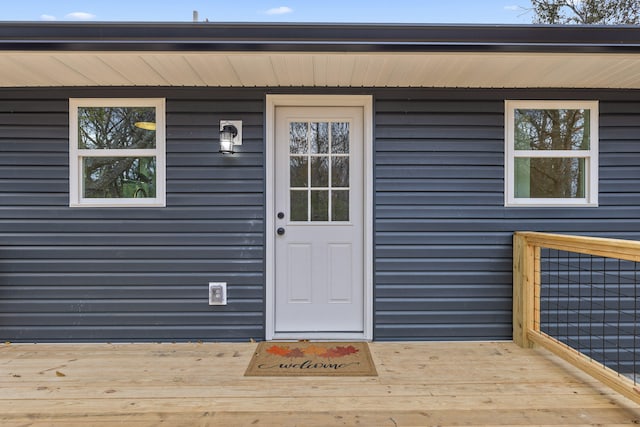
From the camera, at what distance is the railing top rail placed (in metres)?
1.91

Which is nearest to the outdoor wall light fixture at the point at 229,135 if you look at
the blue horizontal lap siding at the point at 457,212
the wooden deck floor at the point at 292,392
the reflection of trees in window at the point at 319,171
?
the reflection of trees in window at the point at 319,171

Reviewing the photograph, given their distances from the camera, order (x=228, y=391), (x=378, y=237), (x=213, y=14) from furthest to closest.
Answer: (x=213, y=14), (x=378, y=237), (x=228, y=391)

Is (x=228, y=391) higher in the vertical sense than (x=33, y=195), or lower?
lower

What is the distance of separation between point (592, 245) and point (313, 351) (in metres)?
1.98

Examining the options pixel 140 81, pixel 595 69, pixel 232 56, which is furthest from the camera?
pixel 140 81

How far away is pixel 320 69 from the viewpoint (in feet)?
8.61

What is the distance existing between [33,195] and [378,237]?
2.84 m

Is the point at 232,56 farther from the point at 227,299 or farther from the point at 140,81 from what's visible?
the point at 227,299

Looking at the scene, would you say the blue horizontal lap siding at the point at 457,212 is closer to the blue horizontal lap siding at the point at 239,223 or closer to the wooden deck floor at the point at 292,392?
the blue horizontal lap siding at the point at 239,223

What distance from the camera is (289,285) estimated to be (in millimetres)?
3125

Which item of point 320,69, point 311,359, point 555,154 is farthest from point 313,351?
point 555,154

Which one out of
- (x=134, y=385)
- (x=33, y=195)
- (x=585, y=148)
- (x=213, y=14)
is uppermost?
(x=213, y=14)

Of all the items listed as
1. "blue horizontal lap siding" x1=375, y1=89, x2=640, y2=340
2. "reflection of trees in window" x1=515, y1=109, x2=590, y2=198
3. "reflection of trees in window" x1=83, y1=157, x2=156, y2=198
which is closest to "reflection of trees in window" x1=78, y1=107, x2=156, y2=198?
"reflection of trees in window" x1=83, y1=157, x2=156, y2=198

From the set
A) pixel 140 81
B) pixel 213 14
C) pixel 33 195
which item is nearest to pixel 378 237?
pixel 140 81
